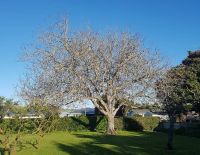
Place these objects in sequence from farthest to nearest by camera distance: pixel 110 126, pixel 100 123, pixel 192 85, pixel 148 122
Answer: pixel 148 122 → pixel 100 123 → pixel 192 85 → pixel 110 126

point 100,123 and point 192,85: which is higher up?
point 192,85

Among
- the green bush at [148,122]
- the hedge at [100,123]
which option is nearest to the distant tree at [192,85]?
the green bush at [148,122]

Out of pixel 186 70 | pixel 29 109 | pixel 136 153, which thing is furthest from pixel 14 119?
pixel 186 70

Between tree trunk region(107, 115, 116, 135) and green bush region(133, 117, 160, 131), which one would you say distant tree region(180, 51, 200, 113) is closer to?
green bush region(133, 117, 160, 131)

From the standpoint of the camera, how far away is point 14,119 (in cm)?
1753

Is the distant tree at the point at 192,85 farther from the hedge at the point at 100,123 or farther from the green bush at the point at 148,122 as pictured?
the hedge at the point at 100,123

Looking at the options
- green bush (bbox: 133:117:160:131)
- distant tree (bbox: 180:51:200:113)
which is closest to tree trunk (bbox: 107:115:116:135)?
green bush (bbox: 133:117:160:131)

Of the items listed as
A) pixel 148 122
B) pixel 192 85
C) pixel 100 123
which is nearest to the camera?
pixel 192 85

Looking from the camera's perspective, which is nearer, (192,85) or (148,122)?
(192,85)

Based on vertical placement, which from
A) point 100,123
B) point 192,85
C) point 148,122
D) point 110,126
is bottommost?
point 110,126

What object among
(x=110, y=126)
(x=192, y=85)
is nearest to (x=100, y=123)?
(x=110, y=126)

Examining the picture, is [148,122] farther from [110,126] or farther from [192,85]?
[110,126]

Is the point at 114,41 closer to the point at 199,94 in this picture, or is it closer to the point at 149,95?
the point at 149,95

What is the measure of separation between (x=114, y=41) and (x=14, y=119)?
35.8m
